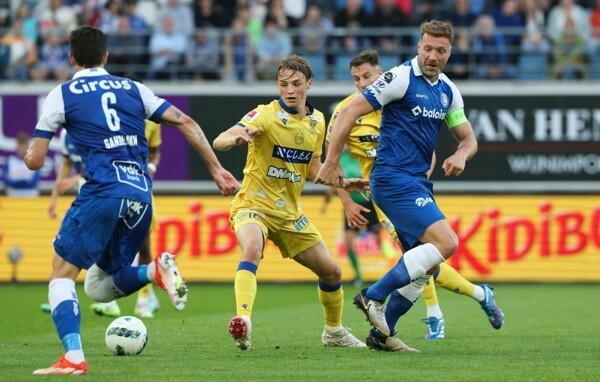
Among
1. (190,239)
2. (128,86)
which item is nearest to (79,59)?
(128,86)

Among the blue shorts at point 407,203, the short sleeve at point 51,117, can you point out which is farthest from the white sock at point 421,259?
the short sleeve at point 51,117

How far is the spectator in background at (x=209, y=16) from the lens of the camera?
24.6 meters

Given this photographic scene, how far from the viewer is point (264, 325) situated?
13141 mm

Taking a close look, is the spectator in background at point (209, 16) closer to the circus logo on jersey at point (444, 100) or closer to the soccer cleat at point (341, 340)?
the soccer cleat at point (341, 340)

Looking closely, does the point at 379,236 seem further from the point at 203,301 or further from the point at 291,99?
the point at 291,99

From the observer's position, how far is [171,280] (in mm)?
8867

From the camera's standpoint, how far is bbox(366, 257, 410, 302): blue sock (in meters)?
9.59

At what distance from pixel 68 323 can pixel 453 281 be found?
4171 millimetres

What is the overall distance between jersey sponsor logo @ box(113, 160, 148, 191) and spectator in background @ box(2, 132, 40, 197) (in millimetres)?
13834

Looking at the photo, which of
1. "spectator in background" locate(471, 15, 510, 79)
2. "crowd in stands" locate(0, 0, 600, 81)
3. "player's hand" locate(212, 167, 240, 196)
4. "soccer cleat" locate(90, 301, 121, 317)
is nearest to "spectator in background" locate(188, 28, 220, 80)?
"crowd in stands" locate(0, 0, 600, 81)

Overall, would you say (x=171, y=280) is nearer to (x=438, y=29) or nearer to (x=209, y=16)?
(x=438, y=29)

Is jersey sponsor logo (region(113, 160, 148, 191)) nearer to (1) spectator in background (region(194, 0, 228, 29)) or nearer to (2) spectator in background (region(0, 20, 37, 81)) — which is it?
(1) spectator in background (region(194, 0, 228, 29))

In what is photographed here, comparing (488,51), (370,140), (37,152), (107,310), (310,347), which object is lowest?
(107,310)

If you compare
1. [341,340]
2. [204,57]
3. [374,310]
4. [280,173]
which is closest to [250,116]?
[280,173]
